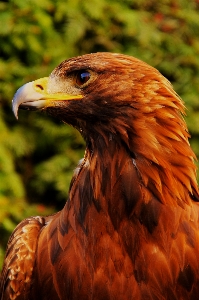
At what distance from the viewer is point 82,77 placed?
316 centimetres

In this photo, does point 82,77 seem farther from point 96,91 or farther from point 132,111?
point 132,111

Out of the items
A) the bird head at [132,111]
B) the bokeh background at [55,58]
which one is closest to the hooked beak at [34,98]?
the bird head at [132,111]

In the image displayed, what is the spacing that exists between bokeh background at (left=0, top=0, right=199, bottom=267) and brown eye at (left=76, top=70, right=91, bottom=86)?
2.31 meters

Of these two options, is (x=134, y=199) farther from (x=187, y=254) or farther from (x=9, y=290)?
(x=9, y=290)

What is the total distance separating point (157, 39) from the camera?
21.7 ft

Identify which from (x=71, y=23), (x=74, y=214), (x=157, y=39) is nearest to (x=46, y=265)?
(x=74, y=214)

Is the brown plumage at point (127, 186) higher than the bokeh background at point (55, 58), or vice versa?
the brown plumage at point (127, 186)

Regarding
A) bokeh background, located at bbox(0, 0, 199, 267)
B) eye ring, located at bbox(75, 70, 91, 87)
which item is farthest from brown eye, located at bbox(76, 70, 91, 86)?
bokeh background, located at bbox(0, 0, 199, 267)

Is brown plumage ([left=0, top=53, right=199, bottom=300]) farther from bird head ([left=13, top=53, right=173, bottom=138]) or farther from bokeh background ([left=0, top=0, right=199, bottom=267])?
bokeh background ([left=0, top=0, right=199, bottom=267])

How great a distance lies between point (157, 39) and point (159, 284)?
12.7 feet

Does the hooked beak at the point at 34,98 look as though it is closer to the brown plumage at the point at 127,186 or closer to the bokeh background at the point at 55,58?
the brown plumage at the point at 127,186

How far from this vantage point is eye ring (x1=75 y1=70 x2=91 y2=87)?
3.15 metres

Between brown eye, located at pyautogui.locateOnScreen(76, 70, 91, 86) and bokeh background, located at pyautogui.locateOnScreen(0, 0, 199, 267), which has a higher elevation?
brown eye, located at pyautogui.locateOnScreen(76, 70, 91, 86)

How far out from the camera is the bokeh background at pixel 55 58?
582 centimetres
